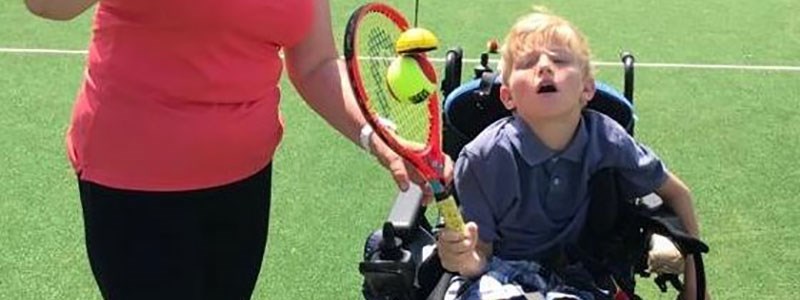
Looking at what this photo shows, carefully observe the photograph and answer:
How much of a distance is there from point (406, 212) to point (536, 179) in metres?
0.33

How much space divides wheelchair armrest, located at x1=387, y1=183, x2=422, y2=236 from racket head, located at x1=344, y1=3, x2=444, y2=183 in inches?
14.4

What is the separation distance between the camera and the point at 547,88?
2785mm

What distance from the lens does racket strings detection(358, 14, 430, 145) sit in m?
2.24

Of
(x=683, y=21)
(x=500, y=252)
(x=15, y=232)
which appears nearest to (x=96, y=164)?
(x=500, y=252)

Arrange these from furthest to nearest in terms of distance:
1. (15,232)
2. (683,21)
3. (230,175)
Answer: (683,21)
(15,232)
(230,175)

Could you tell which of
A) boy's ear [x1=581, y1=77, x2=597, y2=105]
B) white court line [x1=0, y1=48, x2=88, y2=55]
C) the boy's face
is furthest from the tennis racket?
white court line [x1=0, y1=48, x2=88, y2=55]

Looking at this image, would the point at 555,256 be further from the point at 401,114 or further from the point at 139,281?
the point at 139,281

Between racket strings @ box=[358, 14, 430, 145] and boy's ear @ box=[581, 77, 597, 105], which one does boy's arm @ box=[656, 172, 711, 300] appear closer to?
boy's ear @ box=[581, 77, 597, 105]

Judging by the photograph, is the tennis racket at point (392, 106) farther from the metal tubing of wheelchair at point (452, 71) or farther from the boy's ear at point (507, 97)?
the metal tubing of wheelchair at point (452, 71)

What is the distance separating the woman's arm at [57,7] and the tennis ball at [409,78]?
0.55 meters

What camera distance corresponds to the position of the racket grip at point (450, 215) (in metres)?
2.24

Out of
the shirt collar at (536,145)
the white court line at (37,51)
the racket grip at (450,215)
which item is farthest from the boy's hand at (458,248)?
the white court line at (37,51)

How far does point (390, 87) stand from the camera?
2209mm

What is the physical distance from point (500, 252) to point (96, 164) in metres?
1.12
